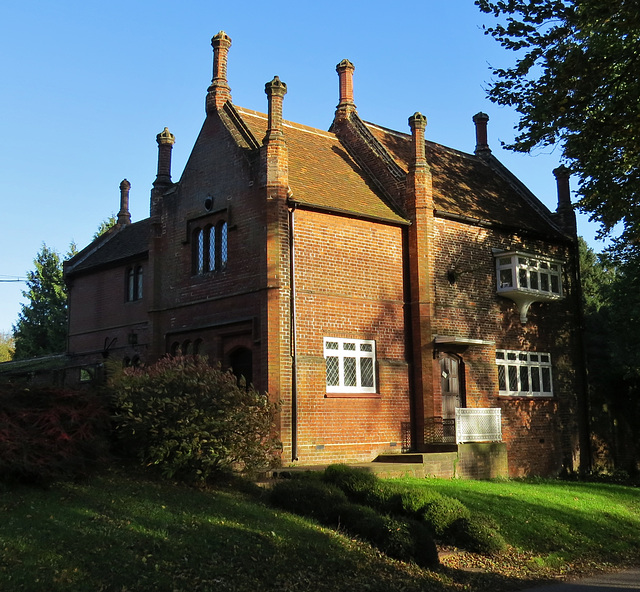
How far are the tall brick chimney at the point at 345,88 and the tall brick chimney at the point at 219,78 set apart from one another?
4.50 m

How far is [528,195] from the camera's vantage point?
28766 millimetres

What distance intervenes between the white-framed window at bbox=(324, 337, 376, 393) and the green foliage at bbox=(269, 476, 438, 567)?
6.12 metres

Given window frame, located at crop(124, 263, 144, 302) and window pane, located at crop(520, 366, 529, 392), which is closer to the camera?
window pane, located at crop(520, 366, 529, 392)

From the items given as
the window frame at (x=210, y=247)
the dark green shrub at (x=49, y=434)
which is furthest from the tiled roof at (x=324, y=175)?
the dark green shrub at (x=49, y=434)

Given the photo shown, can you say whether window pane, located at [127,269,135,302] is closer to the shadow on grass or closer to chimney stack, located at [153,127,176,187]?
chimney stack, located at [153,127,176,187]

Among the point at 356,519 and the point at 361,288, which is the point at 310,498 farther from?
the point at 361,288

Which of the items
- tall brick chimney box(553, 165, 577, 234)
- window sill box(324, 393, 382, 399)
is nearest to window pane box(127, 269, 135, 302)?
window sill box(324, 393, 382, 399)

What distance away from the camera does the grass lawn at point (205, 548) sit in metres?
9.02

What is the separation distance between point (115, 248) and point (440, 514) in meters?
22.5

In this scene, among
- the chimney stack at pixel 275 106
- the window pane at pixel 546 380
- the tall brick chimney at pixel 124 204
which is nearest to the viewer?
the chimney stack at pixel 275 106

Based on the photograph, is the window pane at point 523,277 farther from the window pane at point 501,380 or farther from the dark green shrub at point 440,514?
the dark green shrub at point 440,514

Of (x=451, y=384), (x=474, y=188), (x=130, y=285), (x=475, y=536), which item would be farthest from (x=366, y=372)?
(x=130, y=285)

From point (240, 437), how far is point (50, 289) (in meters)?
41.8

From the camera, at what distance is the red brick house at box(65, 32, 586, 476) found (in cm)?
1980
